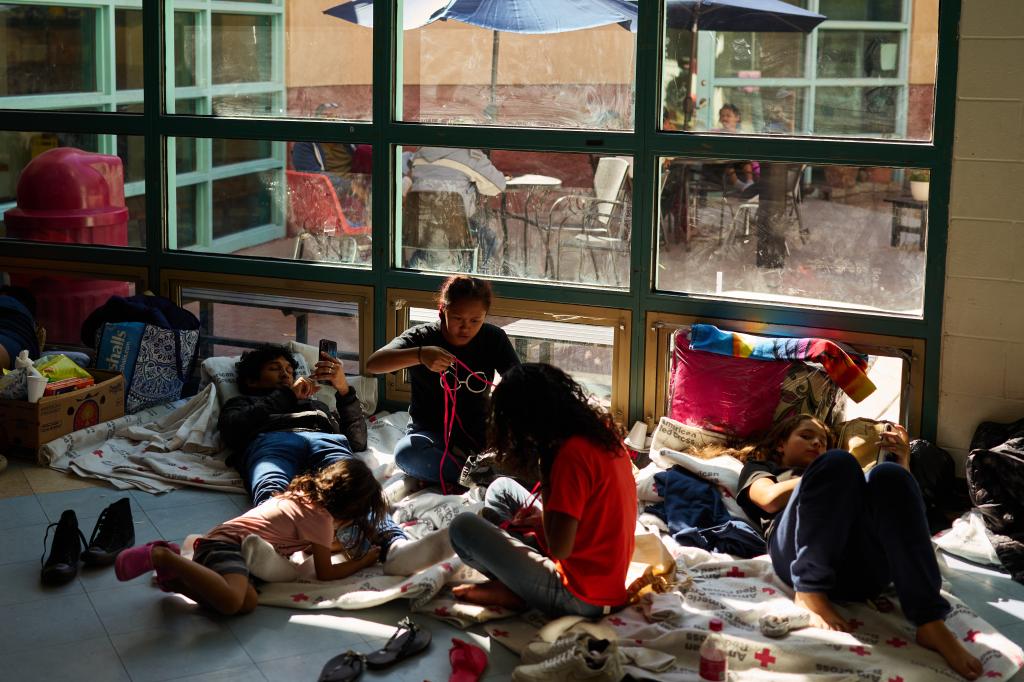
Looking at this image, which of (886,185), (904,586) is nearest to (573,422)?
(904,586)

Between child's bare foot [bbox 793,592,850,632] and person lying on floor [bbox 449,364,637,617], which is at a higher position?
person lying on floor [bbox 449,364,637,617]

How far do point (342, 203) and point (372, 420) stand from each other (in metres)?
0.99

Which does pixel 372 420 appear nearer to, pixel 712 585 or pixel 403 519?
pixel 403 519

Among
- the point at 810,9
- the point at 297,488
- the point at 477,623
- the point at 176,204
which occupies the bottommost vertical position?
the point at 477,623

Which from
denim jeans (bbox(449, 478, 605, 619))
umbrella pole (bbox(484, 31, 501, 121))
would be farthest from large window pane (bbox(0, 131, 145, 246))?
denim jeans (bbox(449, 478, 605, 619))

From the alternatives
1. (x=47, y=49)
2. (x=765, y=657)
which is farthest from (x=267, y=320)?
(x=765, y=657)

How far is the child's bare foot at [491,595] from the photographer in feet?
11.0

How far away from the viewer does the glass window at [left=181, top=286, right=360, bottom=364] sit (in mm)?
5453

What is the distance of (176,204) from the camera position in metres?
5.73

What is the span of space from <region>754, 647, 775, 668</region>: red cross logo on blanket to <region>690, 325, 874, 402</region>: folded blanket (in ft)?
4.89

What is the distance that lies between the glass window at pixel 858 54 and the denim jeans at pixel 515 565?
2281mm

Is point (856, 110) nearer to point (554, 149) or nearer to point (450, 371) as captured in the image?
point (554, 149)

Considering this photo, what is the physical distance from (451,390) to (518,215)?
1.01 m

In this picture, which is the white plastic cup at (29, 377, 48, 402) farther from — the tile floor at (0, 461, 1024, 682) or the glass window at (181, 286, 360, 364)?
the glass window at (181, 286, 360, 364)
